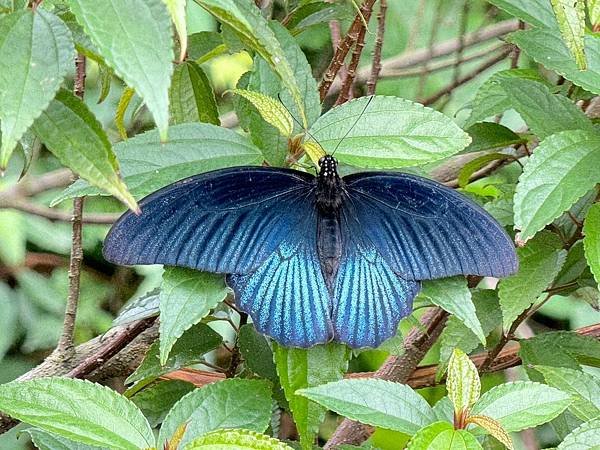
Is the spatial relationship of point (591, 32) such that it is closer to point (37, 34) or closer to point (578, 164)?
point (578, 164)

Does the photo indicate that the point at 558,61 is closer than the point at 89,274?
Yes

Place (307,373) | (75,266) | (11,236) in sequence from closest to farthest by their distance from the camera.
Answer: (307,373)
(75,266)
(11,236)

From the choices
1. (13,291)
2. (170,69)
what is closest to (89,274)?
(13,291)

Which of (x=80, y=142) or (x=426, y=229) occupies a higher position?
(x=80, y=142)

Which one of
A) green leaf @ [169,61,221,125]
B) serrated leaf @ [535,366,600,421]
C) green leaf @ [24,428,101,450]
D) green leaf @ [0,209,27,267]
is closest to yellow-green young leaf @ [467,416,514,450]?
serrated leaf @ [535,366,600,421]

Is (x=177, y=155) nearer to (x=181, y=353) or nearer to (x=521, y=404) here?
(x=181, y=353)

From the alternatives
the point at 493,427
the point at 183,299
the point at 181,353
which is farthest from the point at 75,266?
the point at 493,427

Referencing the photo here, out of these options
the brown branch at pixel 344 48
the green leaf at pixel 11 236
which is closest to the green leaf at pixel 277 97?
the brown branch at pixel 344 48
